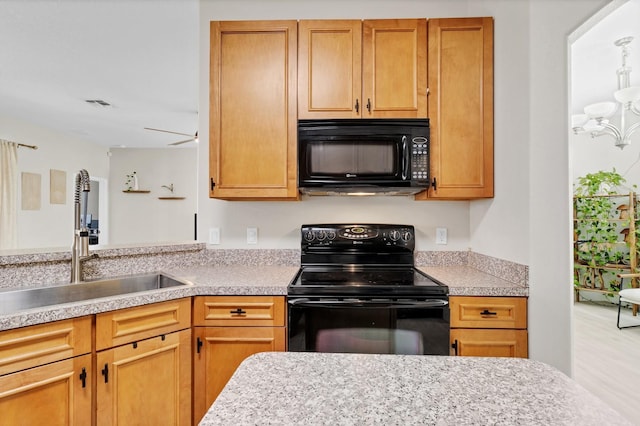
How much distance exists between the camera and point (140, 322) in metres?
1.45

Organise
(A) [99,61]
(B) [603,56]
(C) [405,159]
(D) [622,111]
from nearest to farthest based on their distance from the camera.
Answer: (C) [405,159] → (B) [603,56] → (A) [99,61] → (D) [622,111]

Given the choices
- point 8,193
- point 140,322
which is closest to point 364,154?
point 140,322

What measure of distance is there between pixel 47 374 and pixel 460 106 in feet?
7.78

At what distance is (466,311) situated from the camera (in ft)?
5.37

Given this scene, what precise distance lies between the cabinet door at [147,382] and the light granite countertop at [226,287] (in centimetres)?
20

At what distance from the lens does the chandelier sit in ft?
8.76

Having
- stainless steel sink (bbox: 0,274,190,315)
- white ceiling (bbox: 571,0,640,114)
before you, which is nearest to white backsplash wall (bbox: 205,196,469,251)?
stainless steel sink (bbox: 0,274,190,315)

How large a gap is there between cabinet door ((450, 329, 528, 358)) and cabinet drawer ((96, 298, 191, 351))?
4.43 ft

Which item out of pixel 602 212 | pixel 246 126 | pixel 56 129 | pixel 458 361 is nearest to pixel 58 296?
pixel 246 126

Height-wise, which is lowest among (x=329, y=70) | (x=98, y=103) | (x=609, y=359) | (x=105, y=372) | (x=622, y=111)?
(x=609, y=359)

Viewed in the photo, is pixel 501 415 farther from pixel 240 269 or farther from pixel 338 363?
pixel 240 269

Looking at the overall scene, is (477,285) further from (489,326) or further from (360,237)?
(360,237)

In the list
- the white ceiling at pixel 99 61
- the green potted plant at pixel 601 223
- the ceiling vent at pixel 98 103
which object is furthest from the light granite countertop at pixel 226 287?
the green potted plant at pixel 601 223

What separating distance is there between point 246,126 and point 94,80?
2334mm
